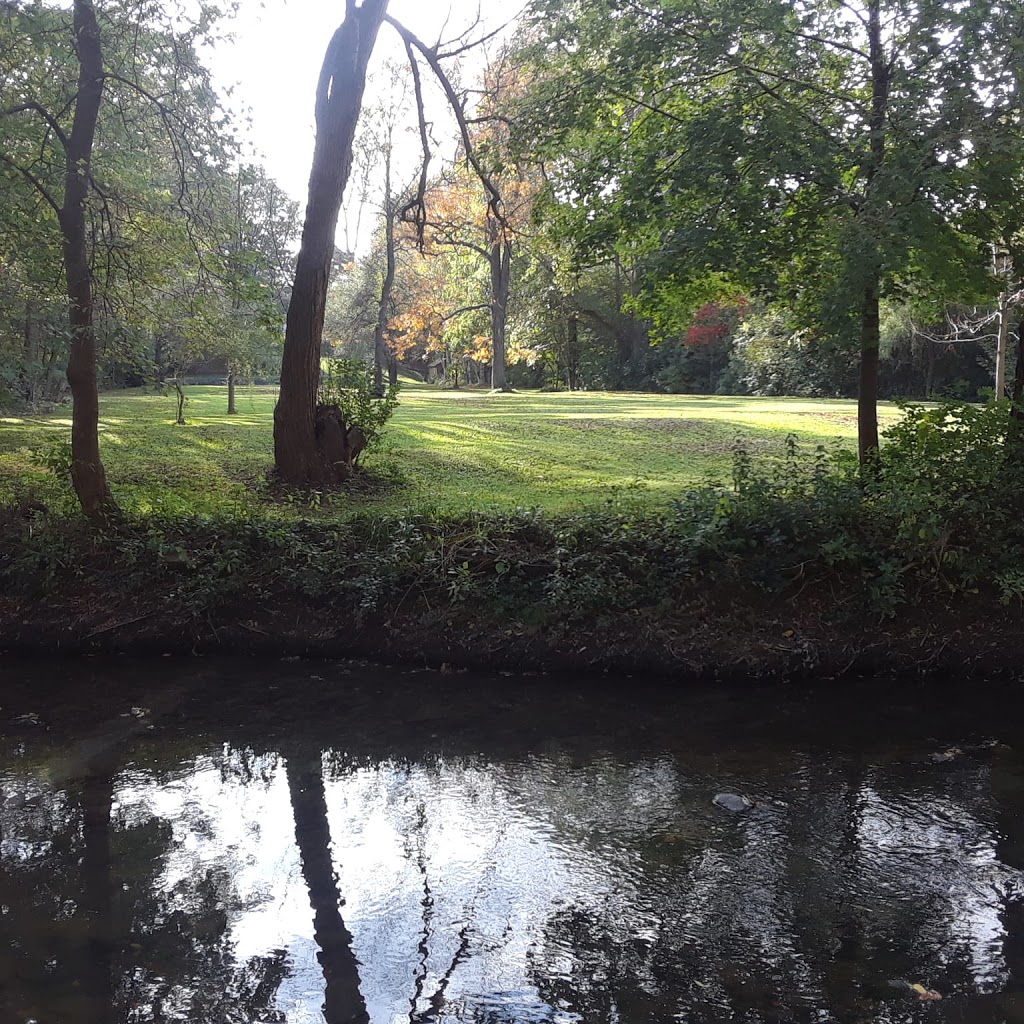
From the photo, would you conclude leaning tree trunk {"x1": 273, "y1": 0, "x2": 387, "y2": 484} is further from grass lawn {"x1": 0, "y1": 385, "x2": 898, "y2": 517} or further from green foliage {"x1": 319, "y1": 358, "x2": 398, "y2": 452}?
grass lawn {"x1": 0, "y1": 385, "x2": 898, "y2": 517}

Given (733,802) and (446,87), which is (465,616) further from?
(446,87)

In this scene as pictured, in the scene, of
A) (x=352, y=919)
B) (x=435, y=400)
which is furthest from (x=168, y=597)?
(x=435, y=400)

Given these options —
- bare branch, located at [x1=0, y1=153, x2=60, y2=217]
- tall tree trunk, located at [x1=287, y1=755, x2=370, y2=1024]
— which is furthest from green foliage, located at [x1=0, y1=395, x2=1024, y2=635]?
bare branch, located at [x1=0, y1=153, x2=60, y2=217]

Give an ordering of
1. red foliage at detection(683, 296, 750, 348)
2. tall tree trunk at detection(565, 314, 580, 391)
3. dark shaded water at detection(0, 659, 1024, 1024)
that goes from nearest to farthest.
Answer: dark shaded water at detection(0, 659, 1024, 1024), red foliage at detection(683, 296, 750, 348), tall tree trunk at detection(565, 314, 580, 391)

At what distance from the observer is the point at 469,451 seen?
18406mm

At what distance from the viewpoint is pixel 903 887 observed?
5730 millimetres

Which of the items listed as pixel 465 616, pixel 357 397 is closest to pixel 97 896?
pixel 465 616

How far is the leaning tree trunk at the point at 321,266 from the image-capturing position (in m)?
13.8

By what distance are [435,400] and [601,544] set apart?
25.9m

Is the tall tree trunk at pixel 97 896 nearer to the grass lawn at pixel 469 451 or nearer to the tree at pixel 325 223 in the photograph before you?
the grass lawn at pixel 469 451

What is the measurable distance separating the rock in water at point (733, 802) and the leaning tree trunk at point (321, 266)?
906 cm

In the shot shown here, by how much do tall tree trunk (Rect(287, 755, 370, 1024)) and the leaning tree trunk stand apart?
739cm

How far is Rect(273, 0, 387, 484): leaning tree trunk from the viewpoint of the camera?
45.1 ft

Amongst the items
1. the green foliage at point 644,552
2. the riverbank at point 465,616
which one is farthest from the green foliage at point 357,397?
the riverbank at point 465,616
